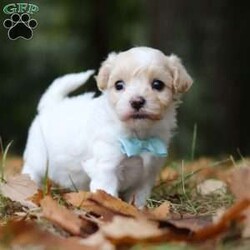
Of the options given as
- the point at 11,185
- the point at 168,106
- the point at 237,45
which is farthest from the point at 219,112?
the point at 11,185

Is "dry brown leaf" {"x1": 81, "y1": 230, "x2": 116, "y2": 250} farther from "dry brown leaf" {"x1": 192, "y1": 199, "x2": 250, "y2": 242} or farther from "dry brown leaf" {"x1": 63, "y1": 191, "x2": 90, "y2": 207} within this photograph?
"dry brown leaf" {"x1": 63, "y1": 191, "x2": 90, "y2": 207}

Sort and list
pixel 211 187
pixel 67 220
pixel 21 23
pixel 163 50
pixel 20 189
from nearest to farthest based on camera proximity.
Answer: pixel 67 220 < pixel 20 189 < pixel 211 187 < pixel 21 23 < pixel 163 50

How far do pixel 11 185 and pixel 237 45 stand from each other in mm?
4833

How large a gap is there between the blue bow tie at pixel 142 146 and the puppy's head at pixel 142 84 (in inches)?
6.7

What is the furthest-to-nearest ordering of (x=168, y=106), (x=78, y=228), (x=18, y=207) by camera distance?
(x=168, y=106) → (x=18, y=207) → (x=78, y=228)

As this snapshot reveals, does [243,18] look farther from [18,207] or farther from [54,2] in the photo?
[18,207]

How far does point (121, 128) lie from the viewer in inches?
161

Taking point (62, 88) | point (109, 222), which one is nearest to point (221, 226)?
point (109, 222)

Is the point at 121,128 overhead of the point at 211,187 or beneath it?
overhead

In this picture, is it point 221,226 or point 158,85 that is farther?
point 158,85

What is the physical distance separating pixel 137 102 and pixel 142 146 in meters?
0.40

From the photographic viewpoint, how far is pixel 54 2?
1087 centimetres

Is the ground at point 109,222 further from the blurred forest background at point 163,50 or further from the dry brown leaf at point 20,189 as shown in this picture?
the blurred forest background at point 163,50

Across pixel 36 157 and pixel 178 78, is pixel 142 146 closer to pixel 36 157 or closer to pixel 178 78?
pixel 178 78
